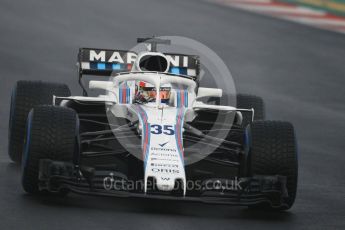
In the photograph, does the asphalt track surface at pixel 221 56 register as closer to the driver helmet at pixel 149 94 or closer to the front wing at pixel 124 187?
the front wing at pixel 124 187

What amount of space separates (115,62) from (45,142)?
3881mm

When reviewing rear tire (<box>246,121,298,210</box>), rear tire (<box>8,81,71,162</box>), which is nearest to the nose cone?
rear tire (<box>246,121,298,210</box>)

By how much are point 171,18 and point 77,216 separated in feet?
58.8

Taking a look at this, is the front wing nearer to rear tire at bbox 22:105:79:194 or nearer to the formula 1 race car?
the formula 1 race car

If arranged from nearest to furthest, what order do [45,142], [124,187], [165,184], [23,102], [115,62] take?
[165,184], [124,187], [45,142], [23,102], [115,62]

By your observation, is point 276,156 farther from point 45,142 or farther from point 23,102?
point 23,102

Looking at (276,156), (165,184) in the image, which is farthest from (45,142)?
(276,156)

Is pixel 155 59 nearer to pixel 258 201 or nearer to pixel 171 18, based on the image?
pixel 258 201

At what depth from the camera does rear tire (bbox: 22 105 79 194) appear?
10.9 m

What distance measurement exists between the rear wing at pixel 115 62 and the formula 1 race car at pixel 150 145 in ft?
3.26

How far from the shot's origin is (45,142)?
1087cm

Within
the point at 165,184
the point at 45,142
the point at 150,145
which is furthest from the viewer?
A: the point at 150,145

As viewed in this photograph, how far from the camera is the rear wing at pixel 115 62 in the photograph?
14.5 m

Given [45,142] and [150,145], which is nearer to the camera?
[45,142]
